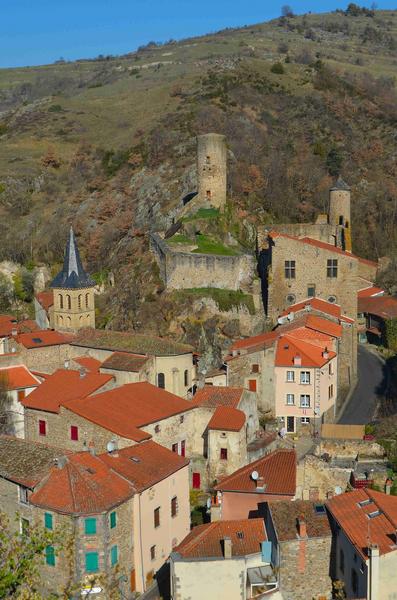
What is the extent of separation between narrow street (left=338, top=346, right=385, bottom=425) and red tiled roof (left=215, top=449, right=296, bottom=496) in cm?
920

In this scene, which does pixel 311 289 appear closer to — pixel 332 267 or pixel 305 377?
pixel 332 267

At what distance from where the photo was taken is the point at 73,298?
156 ft

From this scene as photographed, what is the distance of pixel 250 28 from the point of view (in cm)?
15112

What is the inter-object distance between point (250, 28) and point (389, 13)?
3437 centimetres

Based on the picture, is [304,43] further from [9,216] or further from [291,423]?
[291,423]

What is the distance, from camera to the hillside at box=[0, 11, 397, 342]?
5975 cm

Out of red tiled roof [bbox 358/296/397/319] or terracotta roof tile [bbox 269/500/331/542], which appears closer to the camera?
terracotta roof tile [bbox 269/500/331/542]

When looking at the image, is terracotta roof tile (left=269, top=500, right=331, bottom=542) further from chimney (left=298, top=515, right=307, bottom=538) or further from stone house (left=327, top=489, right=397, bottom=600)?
stone house (left=327, top=489, right=397, bottom=600)

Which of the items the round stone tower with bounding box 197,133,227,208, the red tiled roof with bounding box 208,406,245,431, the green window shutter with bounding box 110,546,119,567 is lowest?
the green window shutter with bounding box 110,546,119,567

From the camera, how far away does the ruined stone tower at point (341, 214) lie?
5434 centimetres

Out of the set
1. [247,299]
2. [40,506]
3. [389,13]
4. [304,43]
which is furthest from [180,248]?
[389,13]

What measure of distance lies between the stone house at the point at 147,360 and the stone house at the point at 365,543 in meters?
15.5

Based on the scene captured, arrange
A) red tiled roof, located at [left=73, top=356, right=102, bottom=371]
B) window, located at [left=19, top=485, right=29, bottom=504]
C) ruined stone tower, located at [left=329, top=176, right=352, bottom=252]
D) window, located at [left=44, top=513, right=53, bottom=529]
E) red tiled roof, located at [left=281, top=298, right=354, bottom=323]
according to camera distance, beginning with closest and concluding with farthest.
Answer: window, located at [left=44, top=513, right=53, bottom=529], window, located at [left=19, top=485, right=29, bottom=504], red tiled roof, located at [left=73, top=356, right=102, bottom=371], red tiled roof, located at [left=281, top=298, right=354, bottom=323], ruined stone tower, located at [left=329, top=176, right=352, bottom=252]

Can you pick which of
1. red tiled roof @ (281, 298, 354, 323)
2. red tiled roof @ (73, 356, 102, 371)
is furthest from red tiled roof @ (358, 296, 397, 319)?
red tiled roof @ (73, 356, 102, 371)
